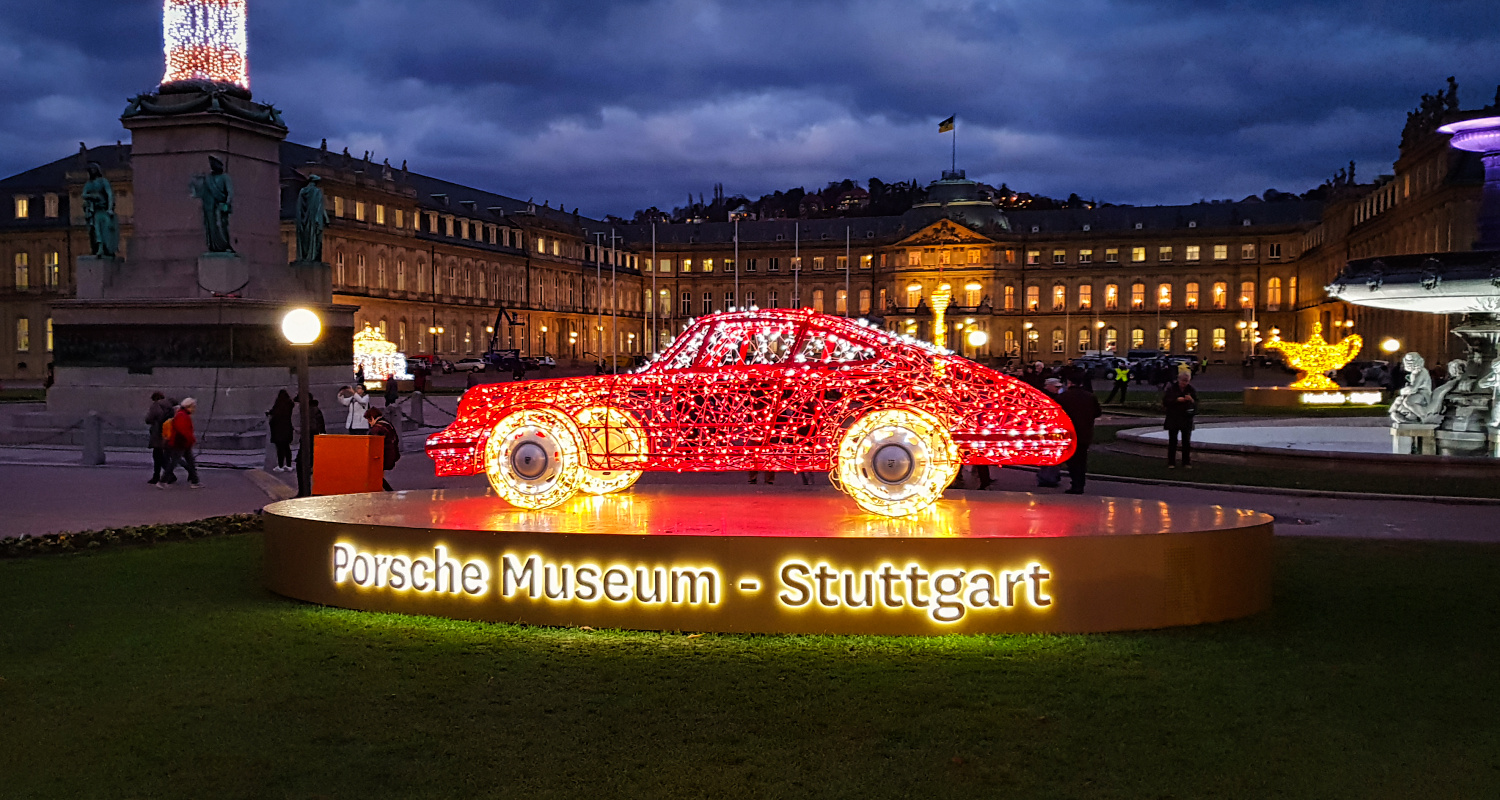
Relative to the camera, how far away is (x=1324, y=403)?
40.4 m

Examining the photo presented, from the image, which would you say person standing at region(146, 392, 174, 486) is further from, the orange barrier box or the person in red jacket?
the orange barrier box

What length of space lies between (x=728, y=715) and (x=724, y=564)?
1735 millimetres

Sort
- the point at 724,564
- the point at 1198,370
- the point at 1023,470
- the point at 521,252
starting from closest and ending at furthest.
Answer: the point at 724,564
the point at 1023,470
the point at 1198,370
the point at 521,252

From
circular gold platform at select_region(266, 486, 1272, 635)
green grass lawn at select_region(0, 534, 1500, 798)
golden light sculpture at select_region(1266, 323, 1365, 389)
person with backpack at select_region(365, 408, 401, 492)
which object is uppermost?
golden light sculpture at select_region(1266, 323, 1365, 389)

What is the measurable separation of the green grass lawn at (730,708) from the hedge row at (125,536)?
3.02 metres

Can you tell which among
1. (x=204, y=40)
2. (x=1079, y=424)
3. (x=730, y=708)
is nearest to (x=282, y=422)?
(x=204, y=40)

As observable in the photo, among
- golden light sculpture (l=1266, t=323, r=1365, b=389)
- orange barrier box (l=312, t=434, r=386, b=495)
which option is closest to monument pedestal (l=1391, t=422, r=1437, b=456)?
orange barrier box (l=312, t=434, r=386, b=495)

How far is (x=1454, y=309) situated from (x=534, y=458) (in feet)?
54.0

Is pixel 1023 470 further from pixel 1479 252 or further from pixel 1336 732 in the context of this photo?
pixel 1336 732

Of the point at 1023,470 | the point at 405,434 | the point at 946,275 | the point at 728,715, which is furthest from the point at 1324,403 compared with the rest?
the point at 946,275

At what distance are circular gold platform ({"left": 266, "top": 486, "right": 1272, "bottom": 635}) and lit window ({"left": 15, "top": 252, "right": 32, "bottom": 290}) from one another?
291 ft

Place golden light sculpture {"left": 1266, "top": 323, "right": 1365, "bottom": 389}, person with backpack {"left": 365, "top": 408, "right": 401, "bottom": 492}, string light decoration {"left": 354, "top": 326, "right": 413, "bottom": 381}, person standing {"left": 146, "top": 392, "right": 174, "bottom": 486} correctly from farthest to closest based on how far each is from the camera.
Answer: string light decoration {"left": 354, "top": 326, "right": 413, "bottom": 381}, golden light sculpture {"left": 1266, "top": 323, "right": 1365, "bottom": 389}, person standing {"left": 146, "top": 392, "right": 174, "bottom": 486}, person with backpack {"left": 365, "top": 408, "right": 401, "bottom": 492}

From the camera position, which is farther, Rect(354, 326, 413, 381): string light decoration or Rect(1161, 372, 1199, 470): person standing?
Rect(354, 326, 413, 381): string light decoration

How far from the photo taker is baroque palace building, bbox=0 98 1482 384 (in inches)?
3159
